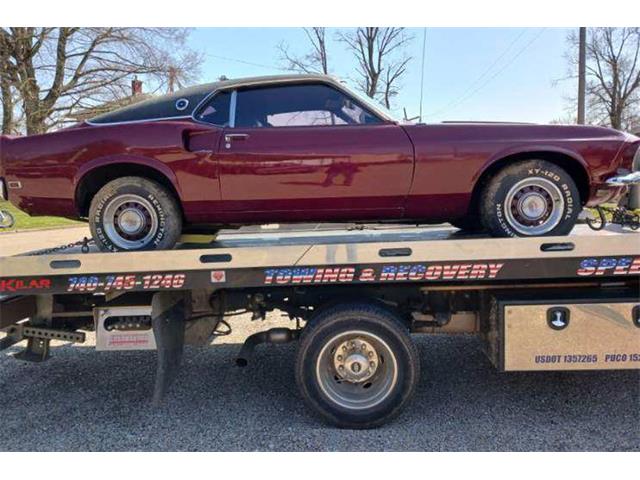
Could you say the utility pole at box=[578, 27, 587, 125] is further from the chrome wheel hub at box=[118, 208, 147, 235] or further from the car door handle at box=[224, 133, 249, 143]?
the chrome wheel hub at box=[118, 208, 147, 235]

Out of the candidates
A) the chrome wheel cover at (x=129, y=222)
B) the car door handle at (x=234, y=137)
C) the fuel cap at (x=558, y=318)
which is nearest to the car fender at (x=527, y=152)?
the fuel cap at (x=558, y=318)

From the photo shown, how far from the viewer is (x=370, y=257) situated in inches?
120

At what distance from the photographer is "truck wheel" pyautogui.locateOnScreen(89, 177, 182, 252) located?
11.0 feet

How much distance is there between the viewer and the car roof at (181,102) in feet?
11.3

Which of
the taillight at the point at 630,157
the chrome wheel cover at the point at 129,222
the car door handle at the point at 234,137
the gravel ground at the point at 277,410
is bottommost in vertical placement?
the gravel ground at the point at 277,410

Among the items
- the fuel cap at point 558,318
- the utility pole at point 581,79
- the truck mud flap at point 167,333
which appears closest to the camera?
the fuel cap at point 558,318

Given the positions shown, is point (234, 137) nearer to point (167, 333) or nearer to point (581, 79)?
point (167, 333)

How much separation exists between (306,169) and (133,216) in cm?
129

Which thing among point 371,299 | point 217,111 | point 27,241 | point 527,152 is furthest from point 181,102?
point 27,241

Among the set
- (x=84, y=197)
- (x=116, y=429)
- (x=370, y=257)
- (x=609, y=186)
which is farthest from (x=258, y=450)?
(x=609, y=186)

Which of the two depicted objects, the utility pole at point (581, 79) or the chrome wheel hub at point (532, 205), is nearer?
the chrome wheel hub at point (532, 205)

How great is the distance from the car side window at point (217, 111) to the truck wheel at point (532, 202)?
200cm

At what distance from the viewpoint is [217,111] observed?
3.46 meters

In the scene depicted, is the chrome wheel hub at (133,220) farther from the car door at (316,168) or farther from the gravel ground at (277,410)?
the gravel ground at (277,410)
